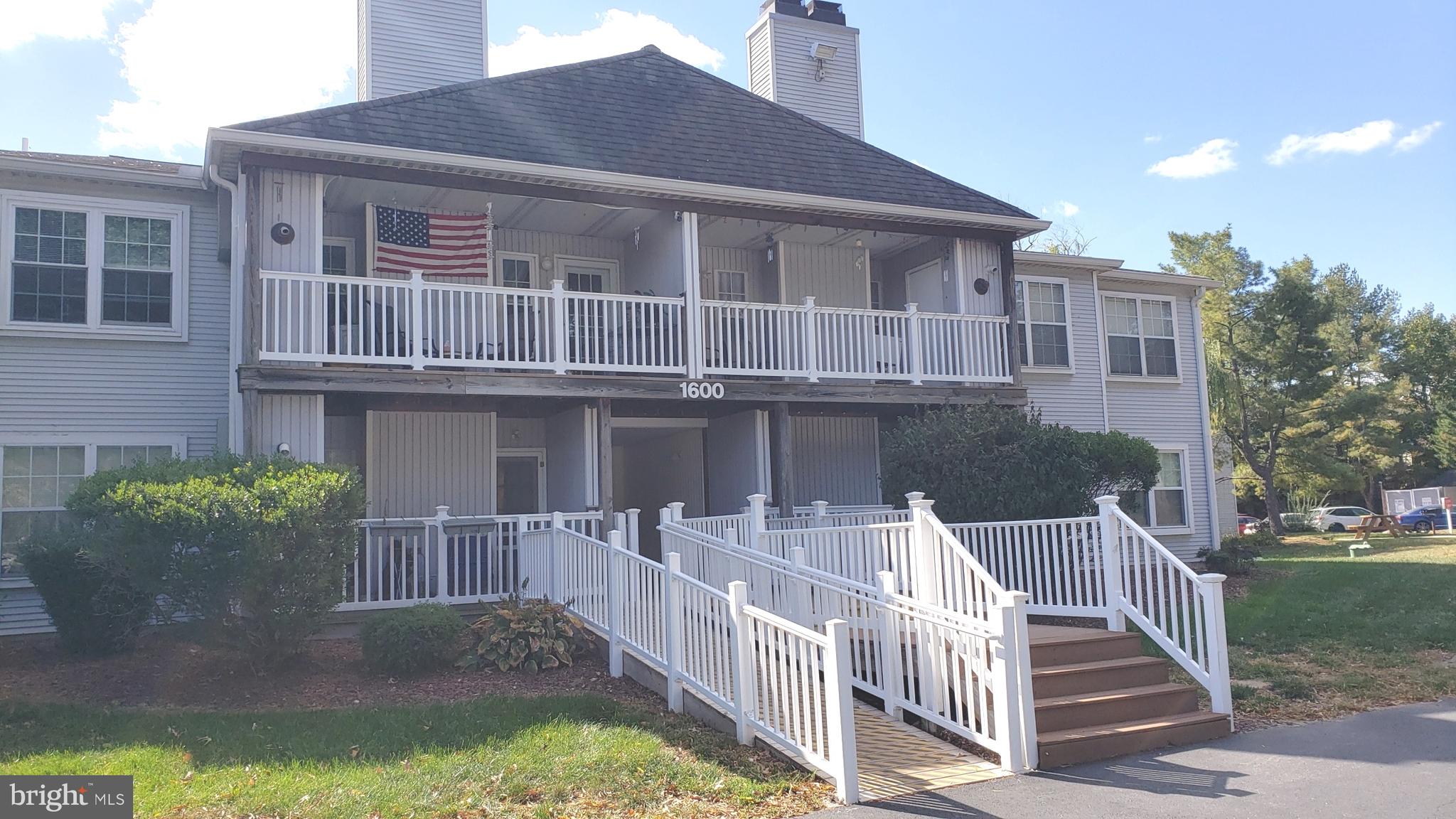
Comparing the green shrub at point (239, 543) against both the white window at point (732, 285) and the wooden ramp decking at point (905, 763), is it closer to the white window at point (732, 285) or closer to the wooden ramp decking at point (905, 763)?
the wooden ramp decking at point (905, 763)

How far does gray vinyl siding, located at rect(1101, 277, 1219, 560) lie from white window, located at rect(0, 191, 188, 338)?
49.6 feet

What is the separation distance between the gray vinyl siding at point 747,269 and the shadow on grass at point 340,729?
8.95 metres

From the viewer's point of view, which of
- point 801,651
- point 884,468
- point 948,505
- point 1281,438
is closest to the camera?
point 801,651

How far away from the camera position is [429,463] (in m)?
Answer: 14.0

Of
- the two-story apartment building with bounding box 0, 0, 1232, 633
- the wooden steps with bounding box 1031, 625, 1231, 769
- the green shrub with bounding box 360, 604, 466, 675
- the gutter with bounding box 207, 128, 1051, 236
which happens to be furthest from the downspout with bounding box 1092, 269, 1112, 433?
the green shrub with bounding box 360, 604, 466, 675

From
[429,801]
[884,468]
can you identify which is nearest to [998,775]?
[429,801]

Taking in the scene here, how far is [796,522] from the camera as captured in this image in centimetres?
1330

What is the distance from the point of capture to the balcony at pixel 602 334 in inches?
450

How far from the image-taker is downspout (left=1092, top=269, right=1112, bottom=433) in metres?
18.6

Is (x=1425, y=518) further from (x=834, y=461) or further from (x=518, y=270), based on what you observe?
(x=518, y=270)

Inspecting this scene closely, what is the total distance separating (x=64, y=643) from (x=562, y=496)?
5.77 metres

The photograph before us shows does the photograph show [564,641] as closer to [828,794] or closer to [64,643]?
[828,794]

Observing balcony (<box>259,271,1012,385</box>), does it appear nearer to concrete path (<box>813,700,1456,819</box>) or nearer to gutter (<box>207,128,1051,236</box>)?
gutter (<box>207,128,1051,236</box>)

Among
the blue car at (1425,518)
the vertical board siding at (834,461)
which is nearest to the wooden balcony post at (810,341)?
the vertical board siding at (834,461)
